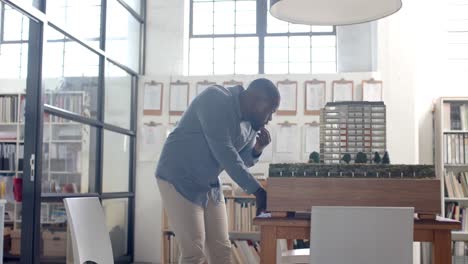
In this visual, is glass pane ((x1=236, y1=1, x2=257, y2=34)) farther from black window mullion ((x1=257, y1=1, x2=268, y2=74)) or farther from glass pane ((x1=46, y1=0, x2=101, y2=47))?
glass pane ((x1=46, y1=0, x2=101, y2=47))

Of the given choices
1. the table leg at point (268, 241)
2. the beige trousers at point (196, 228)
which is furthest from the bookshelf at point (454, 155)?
the table leg at point (268, 241)

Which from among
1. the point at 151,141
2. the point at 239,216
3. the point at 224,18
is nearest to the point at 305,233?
the point at 239,216

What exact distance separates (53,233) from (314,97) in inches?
104

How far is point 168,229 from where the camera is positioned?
16.1 ft

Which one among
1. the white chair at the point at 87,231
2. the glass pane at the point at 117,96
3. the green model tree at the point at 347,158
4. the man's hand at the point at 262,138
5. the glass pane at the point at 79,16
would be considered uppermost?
the glass pane at the point at 79,16

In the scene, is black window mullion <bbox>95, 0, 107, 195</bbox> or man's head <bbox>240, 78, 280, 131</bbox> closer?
man's head <bbox>240, 78, 280, 131</bbox>

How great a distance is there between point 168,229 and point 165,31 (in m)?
1.98

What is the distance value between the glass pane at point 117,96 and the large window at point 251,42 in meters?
0.78

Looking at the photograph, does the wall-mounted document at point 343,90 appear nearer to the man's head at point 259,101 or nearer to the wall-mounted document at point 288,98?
the wall-mounted document at point 288,98

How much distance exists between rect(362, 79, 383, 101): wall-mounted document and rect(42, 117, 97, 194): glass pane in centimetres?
241

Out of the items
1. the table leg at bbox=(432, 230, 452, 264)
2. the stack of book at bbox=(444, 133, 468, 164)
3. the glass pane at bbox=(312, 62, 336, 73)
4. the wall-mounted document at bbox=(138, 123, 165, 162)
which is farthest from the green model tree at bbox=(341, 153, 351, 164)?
the glass pane at bbox=(312, 62, 336, 73)

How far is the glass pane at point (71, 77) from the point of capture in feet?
12.5

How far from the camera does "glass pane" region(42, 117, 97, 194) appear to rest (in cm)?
377

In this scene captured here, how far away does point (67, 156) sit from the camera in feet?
13.6
